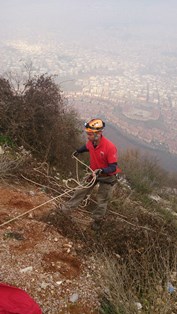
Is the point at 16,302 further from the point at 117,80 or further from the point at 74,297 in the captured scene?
the point at 117,80

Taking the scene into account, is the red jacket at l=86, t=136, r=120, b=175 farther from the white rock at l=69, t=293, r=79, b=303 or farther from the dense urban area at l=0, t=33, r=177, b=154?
the dense urban area at l=0, t=33, r=177, b=154

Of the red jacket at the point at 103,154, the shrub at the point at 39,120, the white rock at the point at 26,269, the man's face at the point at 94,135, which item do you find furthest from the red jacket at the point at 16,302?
the shrub at the point at 39,120

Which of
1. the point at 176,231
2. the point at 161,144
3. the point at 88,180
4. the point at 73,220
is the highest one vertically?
the point at 88,180

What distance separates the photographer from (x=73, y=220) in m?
5.73

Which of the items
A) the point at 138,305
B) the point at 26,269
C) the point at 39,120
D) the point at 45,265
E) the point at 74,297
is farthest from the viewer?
the point at 39,120

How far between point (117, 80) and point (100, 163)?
75.3 m

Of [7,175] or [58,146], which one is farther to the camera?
[58,146]

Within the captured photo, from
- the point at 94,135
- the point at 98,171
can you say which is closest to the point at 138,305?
the point at 98,171

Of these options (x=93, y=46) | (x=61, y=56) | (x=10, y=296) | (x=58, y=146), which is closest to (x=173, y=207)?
(x=58, y=146)

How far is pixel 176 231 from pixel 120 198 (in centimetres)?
154

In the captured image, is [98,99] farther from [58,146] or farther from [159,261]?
[159,261]

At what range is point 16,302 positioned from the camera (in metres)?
3.71

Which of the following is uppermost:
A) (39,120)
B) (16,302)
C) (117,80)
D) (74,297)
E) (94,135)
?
(94,135)

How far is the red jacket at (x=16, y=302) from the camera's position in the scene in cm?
358
